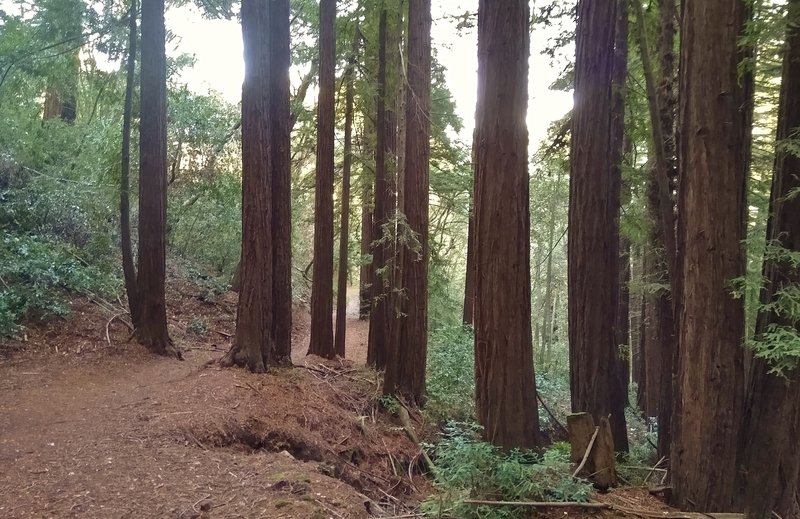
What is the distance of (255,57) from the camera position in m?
8.35

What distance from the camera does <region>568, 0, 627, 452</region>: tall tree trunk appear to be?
7137 mm

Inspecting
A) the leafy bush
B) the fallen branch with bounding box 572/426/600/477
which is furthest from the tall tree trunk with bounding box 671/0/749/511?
the leafy bush

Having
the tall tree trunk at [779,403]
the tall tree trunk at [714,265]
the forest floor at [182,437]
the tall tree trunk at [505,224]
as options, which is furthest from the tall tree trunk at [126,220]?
the tall tree trunk at [779,403]

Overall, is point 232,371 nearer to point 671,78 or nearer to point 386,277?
point 386,277

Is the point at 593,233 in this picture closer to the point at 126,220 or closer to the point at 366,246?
the point at 126,220

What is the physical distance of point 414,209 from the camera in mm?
9641

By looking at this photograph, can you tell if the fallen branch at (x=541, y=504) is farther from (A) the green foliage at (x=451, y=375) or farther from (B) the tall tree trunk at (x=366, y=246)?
(B) the tall tree trunk at (x=366, y=246)

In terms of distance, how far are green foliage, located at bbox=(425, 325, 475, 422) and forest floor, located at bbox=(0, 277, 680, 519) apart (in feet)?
3.98

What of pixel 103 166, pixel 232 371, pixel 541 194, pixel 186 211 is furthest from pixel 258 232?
pixel 541 194

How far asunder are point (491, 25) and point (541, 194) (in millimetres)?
15365

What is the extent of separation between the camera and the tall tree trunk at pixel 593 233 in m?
7.14

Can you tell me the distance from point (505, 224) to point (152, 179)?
7235 millimetres

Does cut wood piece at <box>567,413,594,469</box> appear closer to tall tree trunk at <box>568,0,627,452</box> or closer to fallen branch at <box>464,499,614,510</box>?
fallen branch at <box>464,499,614,510</box>

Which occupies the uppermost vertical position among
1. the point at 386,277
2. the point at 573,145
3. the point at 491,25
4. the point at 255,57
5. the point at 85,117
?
the point at 85,117
